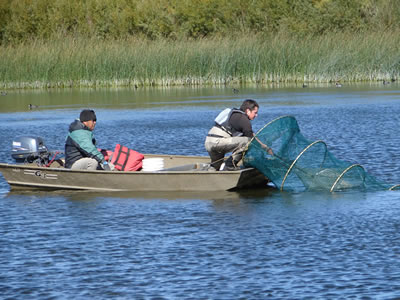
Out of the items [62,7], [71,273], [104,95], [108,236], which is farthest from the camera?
[62,7]

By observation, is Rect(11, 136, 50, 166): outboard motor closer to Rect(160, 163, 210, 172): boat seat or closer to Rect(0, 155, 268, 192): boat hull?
Rect(0, 155, 268, 192): boat hull

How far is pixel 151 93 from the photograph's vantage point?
38.5m

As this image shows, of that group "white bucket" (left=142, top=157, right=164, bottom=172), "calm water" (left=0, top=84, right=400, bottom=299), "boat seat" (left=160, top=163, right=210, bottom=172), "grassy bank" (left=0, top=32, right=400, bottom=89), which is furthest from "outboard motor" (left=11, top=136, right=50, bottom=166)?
"grassy bank" (left=0, top=32, right=400, bottom=89)

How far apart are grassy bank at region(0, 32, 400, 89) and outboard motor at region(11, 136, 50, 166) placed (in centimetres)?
2298

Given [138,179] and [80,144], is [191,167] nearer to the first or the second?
[138,179]

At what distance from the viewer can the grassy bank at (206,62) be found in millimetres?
37031

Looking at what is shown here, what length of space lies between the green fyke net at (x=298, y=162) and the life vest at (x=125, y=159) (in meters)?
2.37

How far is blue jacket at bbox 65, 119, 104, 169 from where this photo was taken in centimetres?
1431

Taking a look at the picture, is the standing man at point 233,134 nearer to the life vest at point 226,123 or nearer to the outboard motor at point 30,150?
the life vest at point 226,123

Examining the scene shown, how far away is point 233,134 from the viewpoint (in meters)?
14.1

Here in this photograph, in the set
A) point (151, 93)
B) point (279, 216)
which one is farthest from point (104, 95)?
point (279, 216)

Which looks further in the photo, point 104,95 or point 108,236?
point 104,95

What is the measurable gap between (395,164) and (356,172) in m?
2.99

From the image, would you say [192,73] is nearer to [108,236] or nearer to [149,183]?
[149,183]
